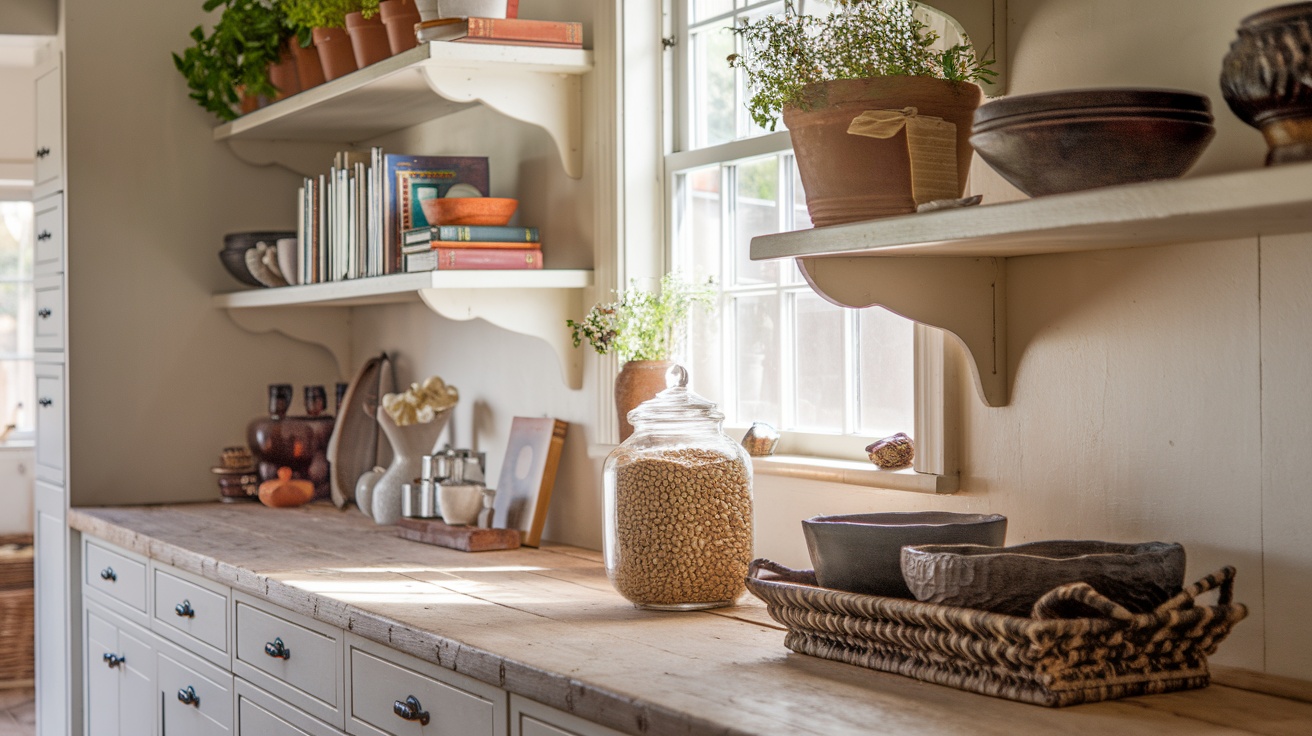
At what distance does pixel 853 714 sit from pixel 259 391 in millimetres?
2891

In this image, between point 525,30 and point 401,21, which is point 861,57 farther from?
point 401,21

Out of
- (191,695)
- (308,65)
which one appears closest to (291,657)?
(191,695)

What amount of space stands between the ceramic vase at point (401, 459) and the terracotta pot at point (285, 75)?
2.80 ft

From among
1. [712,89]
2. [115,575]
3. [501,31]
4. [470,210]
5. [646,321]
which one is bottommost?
[115,575]

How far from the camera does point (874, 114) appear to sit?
63.3 inches

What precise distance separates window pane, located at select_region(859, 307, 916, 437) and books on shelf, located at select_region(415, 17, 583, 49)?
848 mm

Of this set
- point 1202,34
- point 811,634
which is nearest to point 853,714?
point 811,634

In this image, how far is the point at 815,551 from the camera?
5.39 ft

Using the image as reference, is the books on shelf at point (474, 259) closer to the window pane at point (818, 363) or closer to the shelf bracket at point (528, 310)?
the shelf bracket at point (528, 310)

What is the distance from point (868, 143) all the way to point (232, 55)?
7.78 ft

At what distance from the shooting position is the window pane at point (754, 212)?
235 cm

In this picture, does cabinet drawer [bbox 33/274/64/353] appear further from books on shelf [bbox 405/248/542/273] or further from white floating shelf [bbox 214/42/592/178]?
books on shelf [bbox 405/248/542/273]

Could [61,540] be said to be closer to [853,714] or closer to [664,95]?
[664,95]

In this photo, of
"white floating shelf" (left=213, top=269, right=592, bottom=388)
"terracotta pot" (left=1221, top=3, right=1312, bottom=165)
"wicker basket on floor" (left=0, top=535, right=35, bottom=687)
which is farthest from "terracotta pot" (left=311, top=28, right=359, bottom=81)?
"wicker basket on floor" (left=0, top=535, right=35, bottom=687)
